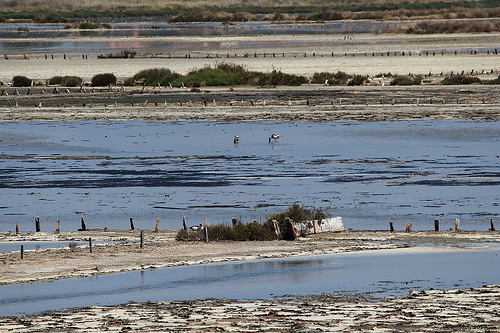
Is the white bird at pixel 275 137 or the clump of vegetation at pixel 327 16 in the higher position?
the clump of vegetation at pixel 327 16

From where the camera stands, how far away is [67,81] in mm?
67125

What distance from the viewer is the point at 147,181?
29.9 metres

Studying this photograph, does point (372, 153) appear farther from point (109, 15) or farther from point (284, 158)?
point (109, 15)

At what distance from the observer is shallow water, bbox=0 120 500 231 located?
24.6 metres

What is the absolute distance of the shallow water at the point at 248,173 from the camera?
24562 millimetres

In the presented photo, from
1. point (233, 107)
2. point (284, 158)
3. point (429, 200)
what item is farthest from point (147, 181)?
point (233, 107)

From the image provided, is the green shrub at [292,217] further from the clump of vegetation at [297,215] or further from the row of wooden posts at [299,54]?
A: the row of wooden posts at [299,54]

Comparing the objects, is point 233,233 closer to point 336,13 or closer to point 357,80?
point 357,80

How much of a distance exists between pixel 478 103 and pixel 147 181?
96.8 ft

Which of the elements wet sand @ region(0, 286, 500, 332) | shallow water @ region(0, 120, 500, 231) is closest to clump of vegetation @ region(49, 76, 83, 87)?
shallow water @ region(0, 120, 500, 231)

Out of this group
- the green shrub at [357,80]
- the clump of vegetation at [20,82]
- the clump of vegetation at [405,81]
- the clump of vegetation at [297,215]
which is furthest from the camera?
the clump of vegetation at [20,82]

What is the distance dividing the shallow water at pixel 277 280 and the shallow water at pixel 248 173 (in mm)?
3574

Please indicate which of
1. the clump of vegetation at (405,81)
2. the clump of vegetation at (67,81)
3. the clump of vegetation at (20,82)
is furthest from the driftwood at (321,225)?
the clump of vegetation at (20,82)

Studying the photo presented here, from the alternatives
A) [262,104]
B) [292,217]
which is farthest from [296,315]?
[262,104]
